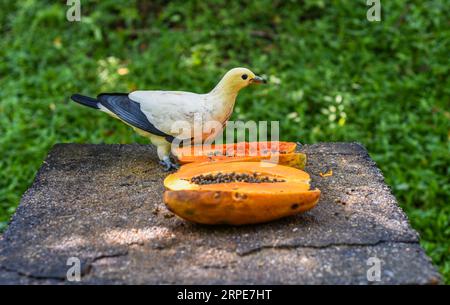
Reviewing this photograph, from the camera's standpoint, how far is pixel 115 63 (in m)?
5.97

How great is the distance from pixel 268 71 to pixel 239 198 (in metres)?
3.45

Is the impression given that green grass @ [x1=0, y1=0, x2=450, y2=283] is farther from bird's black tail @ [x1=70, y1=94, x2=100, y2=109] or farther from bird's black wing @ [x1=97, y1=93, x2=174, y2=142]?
bird's black wing @ [x1=97, y1=93, x2=174, y2=142]

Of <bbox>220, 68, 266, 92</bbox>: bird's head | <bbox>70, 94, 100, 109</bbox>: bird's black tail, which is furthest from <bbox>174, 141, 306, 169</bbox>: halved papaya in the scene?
<bbox>70, 94, 100, 109</bbox>: bird's black tail

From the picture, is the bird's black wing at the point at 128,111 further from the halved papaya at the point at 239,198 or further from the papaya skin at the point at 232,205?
the papaya skin at the point at 232,205

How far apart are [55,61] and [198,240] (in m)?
4.06

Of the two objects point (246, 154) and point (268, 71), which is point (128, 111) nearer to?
point (246, 154)

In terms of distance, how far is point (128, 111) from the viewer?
10.6 ft

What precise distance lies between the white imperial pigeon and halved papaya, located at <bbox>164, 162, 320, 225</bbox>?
0.47 m

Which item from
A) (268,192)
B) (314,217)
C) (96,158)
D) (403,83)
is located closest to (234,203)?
(268,192)

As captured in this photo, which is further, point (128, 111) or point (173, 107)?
point (128, 111)

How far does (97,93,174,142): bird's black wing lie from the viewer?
317cm

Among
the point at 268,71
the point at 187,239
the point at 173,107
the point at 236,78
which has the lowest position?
the point at 187,239

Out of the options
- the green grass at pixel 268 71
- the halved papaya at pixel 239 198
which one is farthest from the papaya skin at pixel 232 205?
the green grass at pixel 268 71

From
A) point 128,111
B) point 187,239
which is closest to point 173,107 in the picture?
point 128,111
